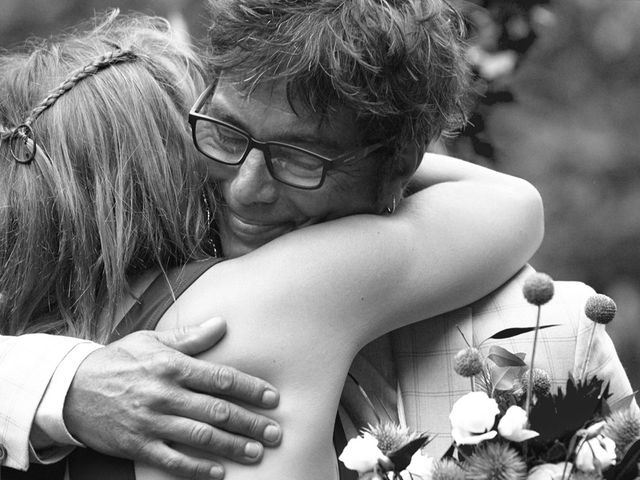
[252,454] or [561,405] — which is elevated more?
[561,405]

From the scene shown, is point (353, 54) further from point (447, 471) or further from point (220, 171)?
point (447, 471)

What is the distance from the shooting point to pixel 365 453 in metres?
1.71

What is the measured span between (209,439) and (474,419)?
0.58 m

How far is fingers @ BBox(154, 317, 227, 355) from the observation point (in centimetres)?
212

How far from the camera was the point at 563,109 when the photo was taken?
3.98m

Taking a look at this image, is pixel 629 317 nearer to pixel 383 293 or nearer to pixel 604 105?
pixel 604 105

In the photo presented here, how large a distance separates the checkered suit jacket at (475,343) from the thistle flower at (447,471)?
0.66 metres

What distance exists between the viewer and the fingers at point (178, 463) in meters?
2.08

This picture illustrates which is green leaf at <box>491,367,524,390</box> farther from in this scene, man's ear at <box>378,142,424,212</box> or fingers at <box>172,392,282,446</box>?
man's ear at <box>378,142,424,212</box>

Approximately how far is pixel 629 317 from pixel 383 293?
2.22 metres

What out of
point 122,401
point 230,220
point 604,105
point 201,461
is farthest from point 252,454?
point 604,105

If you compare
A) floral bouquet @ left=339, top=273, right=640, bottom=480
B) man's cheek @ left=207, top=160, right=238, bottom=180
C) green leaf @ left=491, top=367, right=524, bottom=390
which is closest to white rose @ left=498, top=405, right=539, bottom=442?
floral bouquet @ left=339, top=273, right=640, bottom=480

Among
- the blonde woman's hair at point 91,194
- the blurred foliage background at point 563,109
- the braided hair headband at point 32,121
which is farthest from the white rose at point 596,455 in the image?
the blurred foliage background at point 563,109

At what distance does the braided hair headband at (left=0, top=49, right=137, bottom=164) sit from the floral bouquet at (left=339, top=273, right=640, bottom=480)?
1023mm
